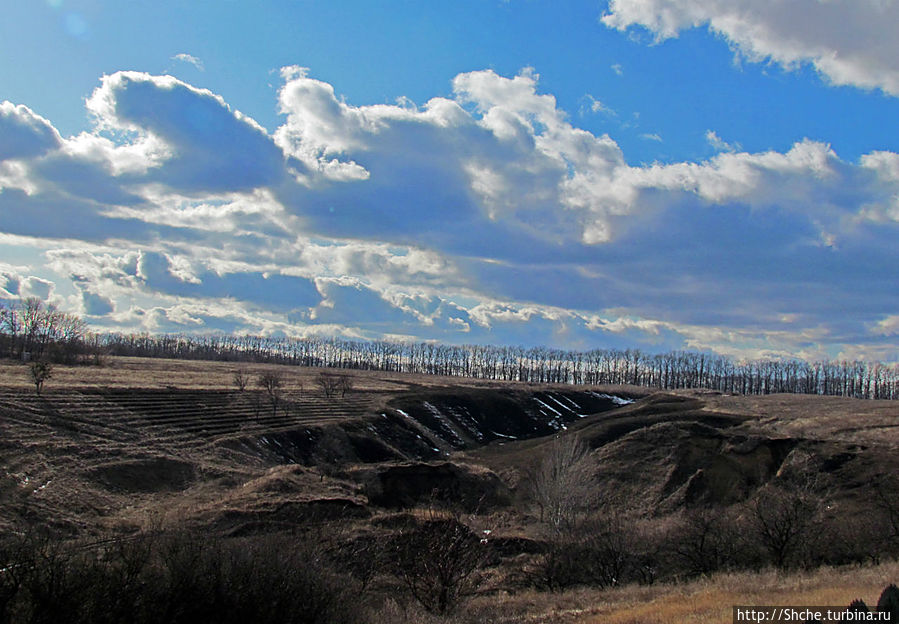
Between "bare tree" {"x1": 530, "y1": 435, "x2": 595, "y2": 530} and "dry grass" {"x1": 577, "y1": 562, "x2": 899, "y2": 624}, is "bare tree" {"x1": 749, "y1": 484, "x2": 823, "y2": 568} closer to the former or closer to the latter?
"dry grass" {"x1": 577, "y1": 562, "x2": 899, "y2": 624}

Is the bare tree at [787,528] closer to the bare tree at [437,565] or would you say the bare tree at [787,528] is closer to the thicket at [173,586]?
the bare tree at [437,565]

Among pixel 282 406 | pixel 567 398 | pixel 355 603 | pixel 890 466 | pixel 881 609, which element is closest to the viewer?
pixel 881 609

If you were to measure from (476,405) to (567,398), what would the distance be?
40828mm

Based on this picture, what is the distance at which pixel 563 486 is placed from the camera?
42250 millimetres

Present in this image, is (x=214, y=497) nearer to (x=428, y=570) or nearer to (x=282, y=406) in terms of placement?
(x=428, y=570)

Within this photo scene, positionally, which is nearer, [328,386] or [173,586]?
[173,586]

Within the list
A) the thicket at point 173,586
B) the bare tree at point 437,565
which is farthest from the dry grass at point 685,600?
the thicket at point 173,586

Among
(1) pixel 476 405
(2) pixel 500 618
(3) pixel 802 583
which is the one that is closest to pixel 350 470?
(2) pixel 500 618

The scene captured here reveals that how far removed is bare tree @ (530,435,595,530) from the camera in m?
40.9

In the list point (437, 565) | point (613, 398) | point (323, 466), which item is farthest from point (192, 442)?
point (613, 398)

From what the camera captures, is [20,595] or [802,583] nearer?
[20,595]

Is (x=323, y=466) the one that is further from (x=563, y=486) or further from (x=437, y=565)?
(x=437, y=565)

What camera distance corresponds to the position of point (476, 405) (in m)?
104

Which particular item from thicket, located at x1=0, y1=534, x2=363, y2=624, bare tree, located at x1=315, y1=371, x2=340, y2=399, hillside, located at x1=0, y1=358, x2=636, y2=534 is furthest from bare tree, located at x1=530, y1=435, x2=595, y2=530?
bare tree, located at x1=315, y1=371, x2=340, y2=399
